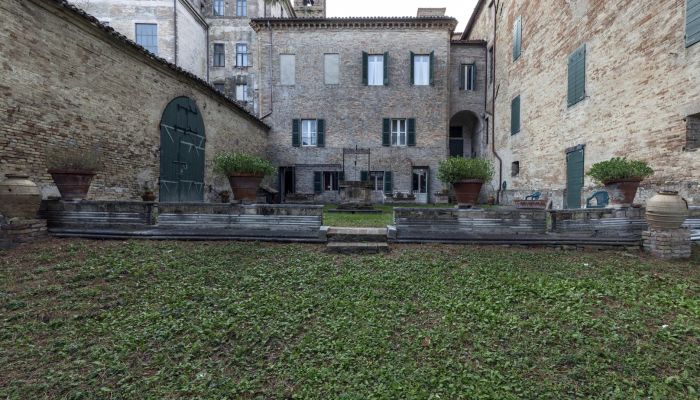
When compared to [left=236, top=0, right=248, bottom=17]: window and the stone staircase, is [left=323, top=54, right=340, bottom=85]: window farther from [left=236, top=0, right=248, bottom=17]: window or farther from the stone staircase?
the stone staircase

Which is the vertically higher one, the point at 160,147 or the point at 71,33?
the point at 71,33

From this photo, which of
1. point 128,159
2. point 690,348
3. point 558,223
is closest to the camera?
point 690,348

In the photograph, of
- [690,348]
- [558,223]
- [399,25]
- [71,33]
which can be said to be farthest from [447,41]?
[690,348]

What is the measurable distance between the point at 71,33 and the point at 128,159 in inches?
112

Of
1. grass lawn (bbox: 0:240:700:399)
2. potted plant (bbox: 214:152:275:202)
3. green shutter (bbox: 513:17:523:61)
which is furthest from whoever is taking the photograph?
green shutter (bbox: 513:17:523:61)

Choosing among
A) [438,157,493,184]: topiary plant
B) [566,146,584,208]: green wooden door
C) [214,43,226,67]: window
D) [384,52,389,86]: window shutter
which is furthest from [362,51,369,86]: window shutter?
[438,157,493,184]: topiary plant

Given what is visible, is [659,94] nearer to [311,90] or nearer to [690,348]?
[690,348]

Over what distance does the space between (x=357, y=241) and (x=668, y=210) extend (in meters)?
4.74

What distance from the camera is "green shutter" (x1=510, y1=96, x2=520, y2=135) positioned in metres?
13.2

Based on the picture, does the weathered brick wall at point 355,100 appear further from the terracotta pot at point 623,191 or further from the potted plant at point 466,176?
the terracotta pot at point 623,191

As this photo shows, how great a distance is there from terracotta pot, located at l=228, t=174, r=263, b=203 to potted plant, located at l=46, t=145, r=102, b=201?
257 centimetres

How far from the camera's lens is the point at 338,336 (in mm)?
2494

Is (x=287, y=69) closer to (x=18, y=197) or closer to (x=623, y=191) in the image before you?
(x=18, y=197)

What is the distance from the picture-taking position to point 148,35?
57.4 ft
